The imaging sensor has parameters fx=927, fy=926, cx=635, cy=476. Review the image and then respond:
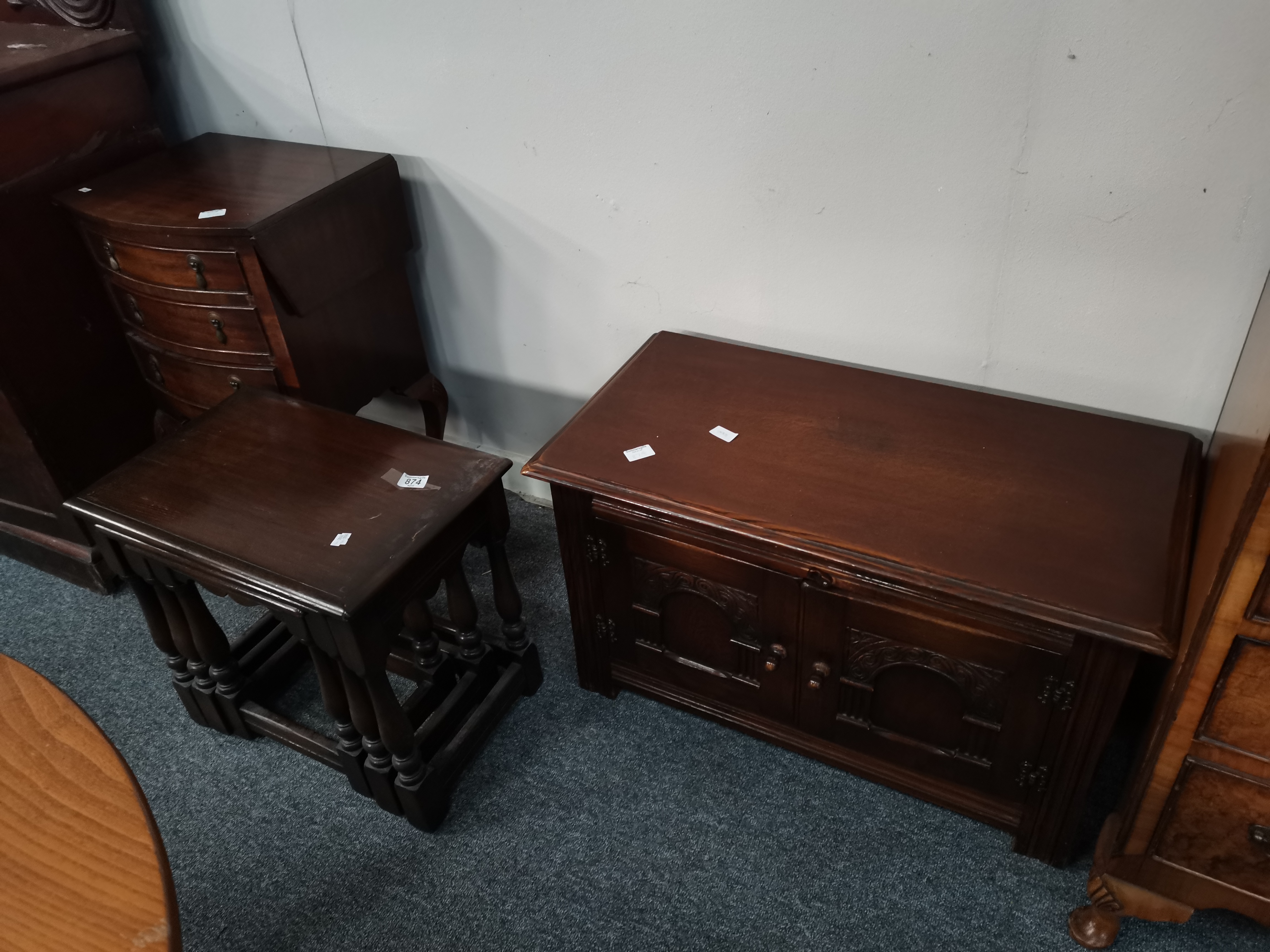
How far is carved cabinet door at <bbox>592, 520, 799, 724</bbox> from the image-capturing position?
1.63m

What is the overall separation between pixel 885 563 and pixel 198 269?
1.50 metres

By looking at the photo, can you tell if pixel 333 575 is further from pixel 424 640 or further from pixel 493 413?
pixel 493 413

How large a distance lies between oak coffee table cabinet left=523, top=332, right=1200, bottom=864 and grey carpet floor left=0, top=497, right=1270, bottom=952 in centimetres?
9

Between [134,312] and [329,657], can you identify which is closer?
[329,657]

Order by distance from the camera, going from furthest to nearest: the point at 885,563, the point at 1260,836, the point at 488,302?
1. the point at 488,302
2. the point at 885,563
3. the point at 1260,836

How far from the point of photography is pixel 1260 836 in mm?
1309

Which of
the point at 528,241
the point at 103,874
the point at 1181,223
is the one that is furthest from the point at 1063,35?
the point at 103,874

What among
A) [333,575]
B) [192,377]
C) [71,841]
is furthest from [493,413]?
[71,841]

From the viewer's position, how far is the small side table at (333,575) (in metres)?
1.53

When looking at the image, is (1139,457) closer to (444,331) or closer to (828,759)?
(828,759)

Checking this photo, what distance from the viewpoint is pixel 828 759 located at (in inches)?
71.1

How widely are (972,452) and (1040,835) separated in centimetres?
69

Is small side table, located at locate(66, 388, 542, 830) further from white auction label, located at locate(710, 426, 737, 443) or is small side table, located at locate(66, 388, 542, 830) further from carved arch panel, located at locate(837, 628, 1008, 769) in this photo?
carved arch panel, located at locate(837, 628, 1008, 769)

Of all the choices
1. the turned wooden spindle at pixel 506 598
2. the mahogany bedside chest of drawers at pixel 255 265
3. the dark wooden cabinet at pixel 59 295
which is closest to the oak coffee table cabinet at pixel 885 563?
the turned wooden spindle at pixel 506 598
